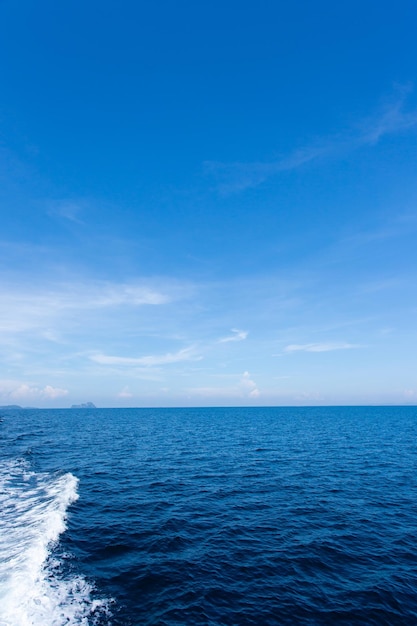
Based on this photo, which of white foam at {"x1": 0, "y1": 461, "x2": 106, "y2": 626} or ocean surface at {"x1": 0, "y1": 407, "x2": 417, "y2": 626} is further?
ocean surface at {"x1": 0, "y1": 407, "x2": 417, "y2": 626}

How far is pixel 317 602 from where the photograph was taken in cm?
1691

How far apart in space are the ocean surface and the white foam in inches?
3.5

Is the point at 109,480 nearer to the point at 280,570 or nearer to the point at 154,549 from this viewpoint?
the point at 154,549

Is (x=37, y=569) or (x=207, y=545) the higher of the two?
(x=37, y=569)

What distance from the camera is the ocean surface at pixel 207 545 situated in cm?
1603

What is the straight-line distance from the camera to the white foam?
48.7ft

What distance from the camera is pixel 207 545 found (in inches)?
886

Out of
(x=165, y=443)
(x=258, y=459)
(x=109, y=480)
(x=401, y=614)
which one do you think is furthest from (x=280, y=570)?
(x=165, y=443)

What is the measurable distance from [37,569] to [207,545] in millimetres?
10749

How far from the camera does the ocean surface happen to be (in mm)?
16031

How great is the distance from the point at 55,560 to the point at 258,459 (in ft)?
118

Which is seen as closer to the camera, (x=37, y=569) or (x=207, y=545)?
(x=37, y=569)

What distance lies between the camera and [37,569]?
1847cm

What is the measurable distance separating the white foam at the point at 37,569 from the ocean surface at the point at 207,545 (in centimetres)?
9
